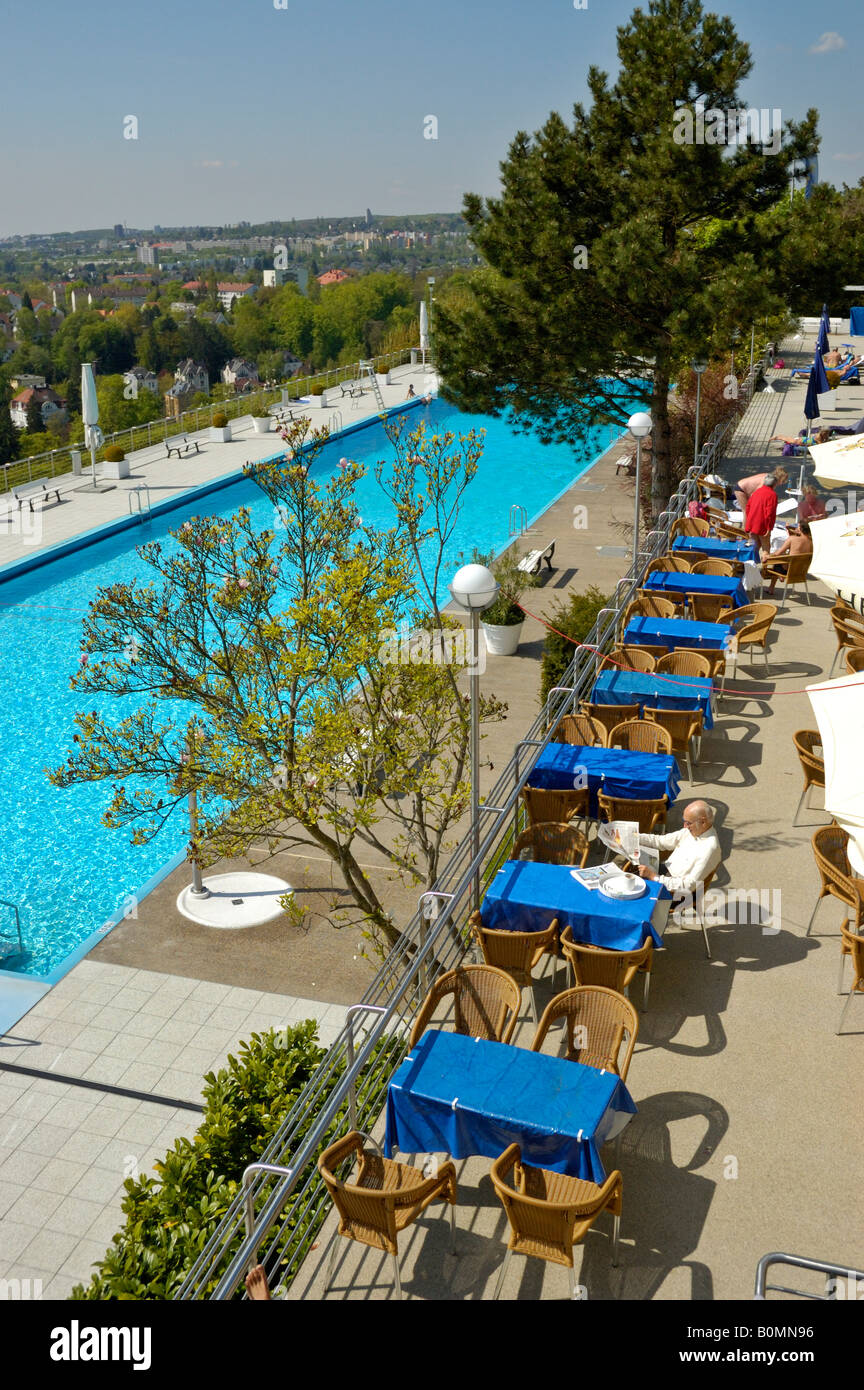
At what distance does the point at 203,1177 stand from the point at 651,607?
21.0 feet

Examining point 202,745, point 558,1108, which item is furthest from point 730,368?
point 558,1108

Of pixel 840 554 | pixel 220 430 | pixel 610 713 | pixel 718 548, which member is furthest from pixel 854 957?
pixel 220 430

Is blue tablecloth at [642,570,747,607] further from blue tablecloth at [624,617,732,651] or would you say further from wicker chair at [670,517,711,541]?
wicker chair at [670,517,711,541]

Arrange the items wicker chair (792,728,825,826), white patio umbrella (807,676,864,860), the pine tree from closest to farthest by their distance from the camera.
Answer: white patio umbrella (807,676,864,860), wicker chair (792,728,825,826), the pine tree

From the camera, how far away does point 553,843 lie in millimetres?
7195

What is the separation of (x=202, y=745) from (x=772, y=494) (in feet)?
24.6

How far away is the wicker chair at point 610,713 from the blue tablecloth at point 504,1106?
13.3ft

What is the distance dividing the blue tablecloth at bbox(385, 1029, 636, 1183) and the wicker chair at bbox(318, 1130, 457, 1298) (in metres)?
0.20

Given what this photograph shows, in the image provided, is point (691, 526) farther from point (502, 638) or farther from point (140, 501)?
point (140, 501)

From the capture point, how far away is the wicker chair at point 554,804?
7.52 m

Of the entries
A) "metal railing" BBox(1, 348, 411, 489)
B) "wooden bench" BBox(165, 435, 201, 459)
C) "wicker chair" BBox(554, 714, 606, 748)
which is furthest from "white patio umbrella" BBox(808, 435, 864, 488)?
"wooden bench" BBox(165, 435, 201, 459)

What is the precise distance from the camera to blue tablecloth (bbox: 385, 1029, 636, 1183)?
4535 millimetres

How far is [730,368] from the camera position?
2305 cm
